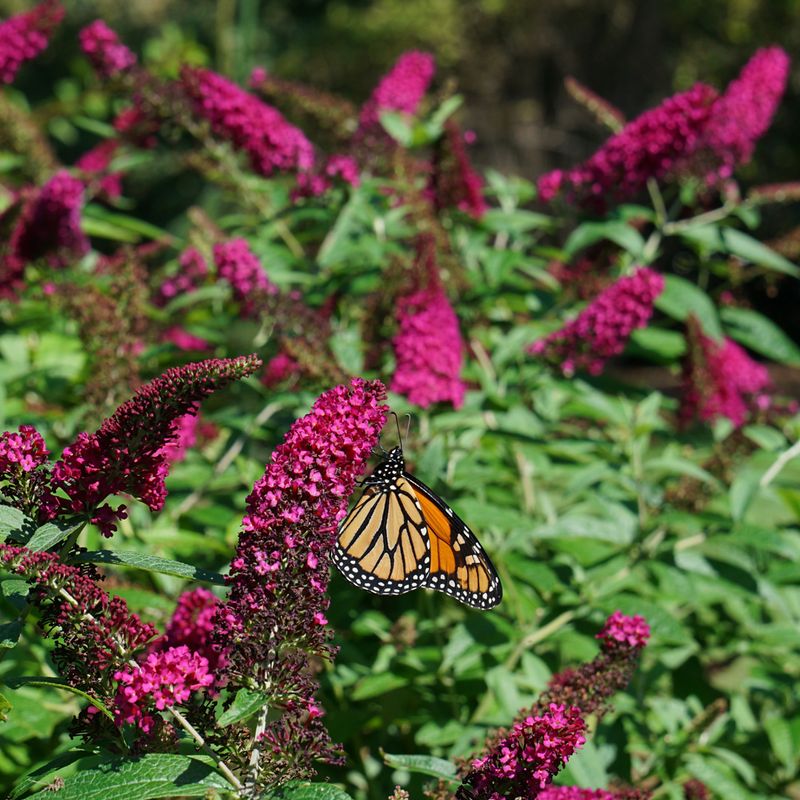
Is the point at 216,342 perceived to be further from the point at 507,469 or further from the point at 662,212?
the point at 662,212

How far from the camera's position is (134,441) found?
5.37ft

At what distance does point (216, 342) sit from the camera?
11.8ft

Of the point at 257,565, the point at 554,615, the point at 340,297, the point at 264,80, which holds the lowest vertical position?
the point at 554,615

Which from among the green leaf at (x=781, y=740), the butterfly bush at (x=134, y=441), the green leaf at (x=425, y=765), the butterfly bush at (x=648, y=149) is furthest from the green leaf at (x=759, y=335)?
the butterfly bush at (x=134, y=441)

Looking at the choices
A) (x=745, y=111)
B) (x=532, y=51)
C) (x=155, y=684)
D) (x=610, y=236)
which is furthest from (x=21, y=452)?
(x=532, y=51)

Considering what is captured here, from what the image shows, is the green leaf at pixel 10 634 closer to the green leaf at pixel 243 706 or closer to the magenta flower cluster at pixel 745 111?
the green leaf at pixel 243 706

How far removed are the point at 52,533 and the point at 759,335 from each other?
3099mm

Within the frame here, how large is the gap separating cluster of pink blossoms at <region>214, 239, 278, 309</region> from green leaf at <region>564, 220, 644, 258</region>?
1230 millimetres

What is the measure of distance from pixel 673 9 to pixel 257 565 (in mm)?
14060

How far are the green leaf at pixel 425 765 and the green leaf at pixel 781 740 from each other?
154 cm

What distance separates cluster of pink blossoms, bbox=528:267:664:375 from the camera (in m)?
2.98

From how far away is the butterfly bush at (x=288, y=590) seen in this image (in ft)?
5.30

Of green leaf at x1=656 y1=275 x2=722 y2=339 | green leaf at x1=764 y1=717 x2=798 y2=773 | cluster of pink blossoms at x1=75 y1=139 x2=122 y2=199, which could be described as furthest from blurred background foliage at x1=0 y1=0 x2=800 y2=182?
green leaf at x1=764 y1=717 x2=798 y2=773

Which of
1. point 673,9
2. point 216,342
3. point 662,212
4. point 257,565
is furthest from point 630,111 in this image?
point 257,565
